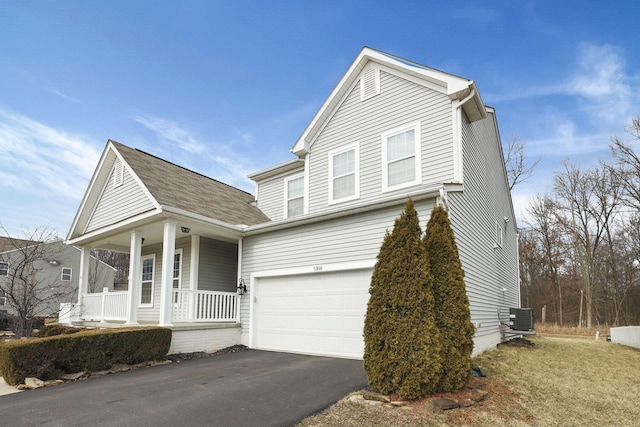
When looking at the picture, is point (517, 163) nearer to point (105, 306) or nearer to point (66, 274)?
point (105, 306)

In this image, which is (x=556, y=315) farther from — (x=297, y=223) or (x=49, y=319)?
(x=49, y=319)

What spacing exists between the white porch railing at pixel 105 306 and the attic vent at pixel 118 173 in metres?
3.30

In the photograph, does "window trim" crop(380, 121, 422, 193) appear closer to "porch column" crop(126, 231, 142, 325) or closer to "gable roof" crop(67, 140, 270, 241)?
"gable roof" crop(67, 140, 270, 241)

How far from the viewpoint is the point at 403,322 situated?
5.45 m

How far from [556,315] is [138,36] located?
105 feet

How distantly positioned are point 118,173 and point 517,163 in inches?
915

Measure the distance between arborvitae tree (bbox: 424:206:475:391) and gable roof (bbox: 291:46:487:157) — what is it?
4140 millimetres

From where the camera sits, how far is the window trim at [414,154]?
374 inches

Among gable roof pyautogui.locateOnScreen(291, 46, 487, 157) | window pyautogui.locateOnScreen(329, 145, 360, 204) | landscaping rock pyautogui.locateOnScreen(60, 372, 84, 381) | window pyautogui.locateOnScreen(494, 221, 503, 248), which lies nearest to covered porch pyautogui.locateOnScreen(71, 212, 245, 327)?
landscaping rock pyautogui.locateOnScreen(60, 372, 84, 381)

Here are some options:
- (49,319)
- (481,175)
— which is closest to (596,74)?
(481,175)

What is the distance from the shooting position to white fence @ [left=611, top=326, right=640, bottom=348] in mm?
13638

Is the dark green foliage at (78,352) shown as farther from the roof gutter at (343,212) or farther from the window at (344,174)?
the window at (344,174)

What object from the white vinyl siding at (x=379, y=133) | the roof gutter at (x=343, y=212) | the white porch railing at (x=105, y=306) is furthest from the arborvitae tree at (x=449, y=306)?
the white porch railing at (x=105, y=306)

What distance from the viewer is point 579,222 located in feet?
92.6
